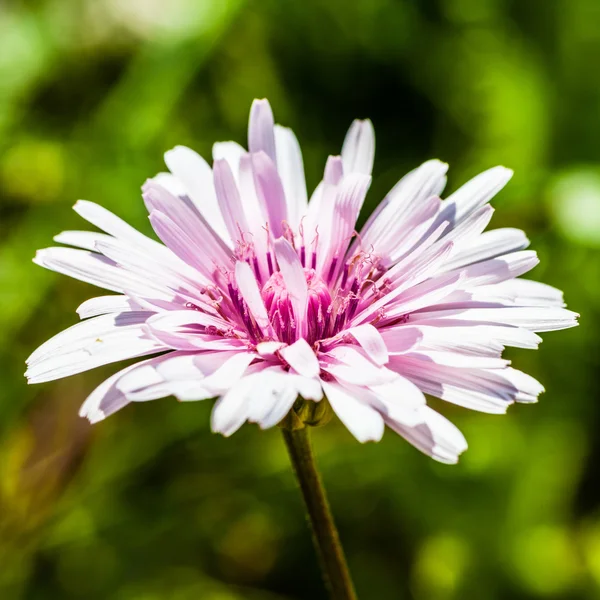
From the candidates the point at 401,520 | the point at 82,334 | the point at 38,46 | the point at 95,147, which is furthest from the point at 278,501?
the point at 38,46

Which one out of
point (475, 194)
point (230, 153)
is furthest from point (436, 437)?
point (230, 153)

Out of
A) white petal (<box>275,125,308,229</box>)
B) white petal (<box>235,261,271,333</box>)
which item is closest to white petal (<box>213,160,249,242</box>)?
white petal (<box>275,125,308,229</box>)

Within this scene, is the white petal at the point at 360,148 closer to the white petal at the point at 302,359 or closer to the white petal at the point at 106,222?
the white petal at the point at 106,222

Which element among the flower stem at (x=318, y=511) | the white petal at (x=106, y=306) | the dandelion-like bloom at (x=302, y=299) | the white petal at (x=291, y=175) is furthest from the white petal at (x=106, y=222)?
the flower stem at (x=318, y=511)

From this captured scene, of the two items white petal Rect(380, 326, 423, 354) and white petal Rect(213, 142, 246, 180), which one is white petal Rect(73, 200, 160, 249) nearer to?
white petal Rect(213, 142, 246, 180)

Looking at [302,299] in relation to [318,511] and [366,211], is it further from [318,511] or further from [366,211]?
→ [366,211]
